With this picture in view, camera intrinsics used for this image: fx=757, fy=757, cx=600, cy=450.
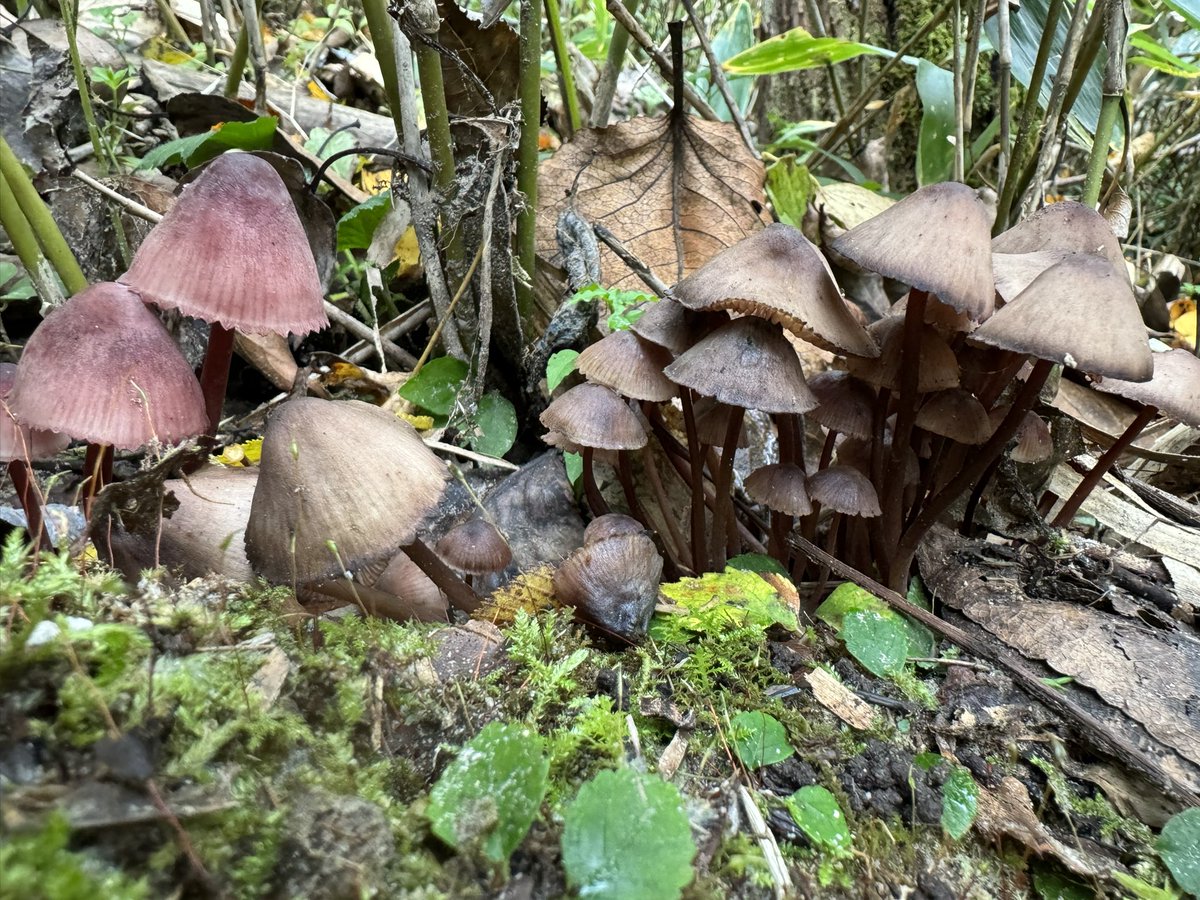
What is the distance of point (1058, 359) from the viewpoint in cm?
151

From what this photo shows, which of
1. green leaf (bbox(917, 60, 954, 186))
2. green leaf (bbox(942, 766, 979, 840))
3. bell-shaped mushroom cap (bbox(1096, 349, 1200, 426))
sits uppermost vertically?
green leaf (bbox(917, 60, 954, 186))

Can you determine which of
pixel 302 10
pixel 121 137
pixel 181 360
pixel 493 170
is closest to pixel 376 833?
pixel 181 360

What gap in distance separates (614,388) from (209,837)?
1.32 meters

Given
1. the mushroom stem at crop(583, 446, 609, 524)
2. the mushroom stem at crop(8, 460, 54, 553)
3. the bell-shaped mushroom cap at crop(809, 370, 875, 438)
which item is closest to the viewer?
the mushroom stem at crop(8, 460, 54, 553)

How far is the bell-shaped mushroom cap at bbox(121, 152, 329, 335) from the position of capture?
136 centimetres

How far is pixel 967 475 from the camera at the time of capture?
2.00 metres

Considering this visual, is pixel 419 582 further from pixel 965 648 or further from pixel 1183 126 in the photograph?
pixel 1183 126

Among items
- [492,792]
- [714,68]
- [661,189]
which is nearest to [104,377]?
[492,792]

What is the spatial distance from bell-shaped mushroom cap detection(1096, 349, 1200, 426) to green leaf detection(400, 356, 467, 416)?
6.12 ft

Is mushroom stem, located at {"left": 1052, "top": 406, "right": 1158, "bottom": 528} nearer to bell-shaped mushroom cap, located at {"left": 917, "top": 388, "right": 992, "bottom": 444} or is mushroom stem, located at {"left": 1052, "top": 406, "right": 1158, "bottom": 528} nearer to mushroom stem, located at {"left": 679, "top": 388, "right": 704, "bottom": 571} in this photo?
bell-shaped mushroom cap, located at {"left": 917, "top": 388, "right": 992, "bottom": 444}

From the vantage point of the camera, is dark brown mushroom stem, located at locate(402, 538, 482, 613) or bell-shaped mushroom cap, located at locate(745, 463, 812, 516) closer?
dark brown mushroom stem, located at locate(402, 538, 482, 613)

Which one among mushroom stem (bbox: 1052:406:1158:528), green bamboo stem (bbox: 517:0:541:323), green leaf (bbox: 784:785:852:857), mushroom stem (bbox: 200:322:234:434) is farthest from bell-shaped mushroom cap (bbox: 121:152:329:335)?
mushroom stem (bbox: 1052:406:1158:528)

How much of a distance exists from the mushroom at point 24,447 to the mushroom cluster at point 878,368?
3.48ft

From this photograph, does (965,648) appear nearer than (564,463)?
Yes
